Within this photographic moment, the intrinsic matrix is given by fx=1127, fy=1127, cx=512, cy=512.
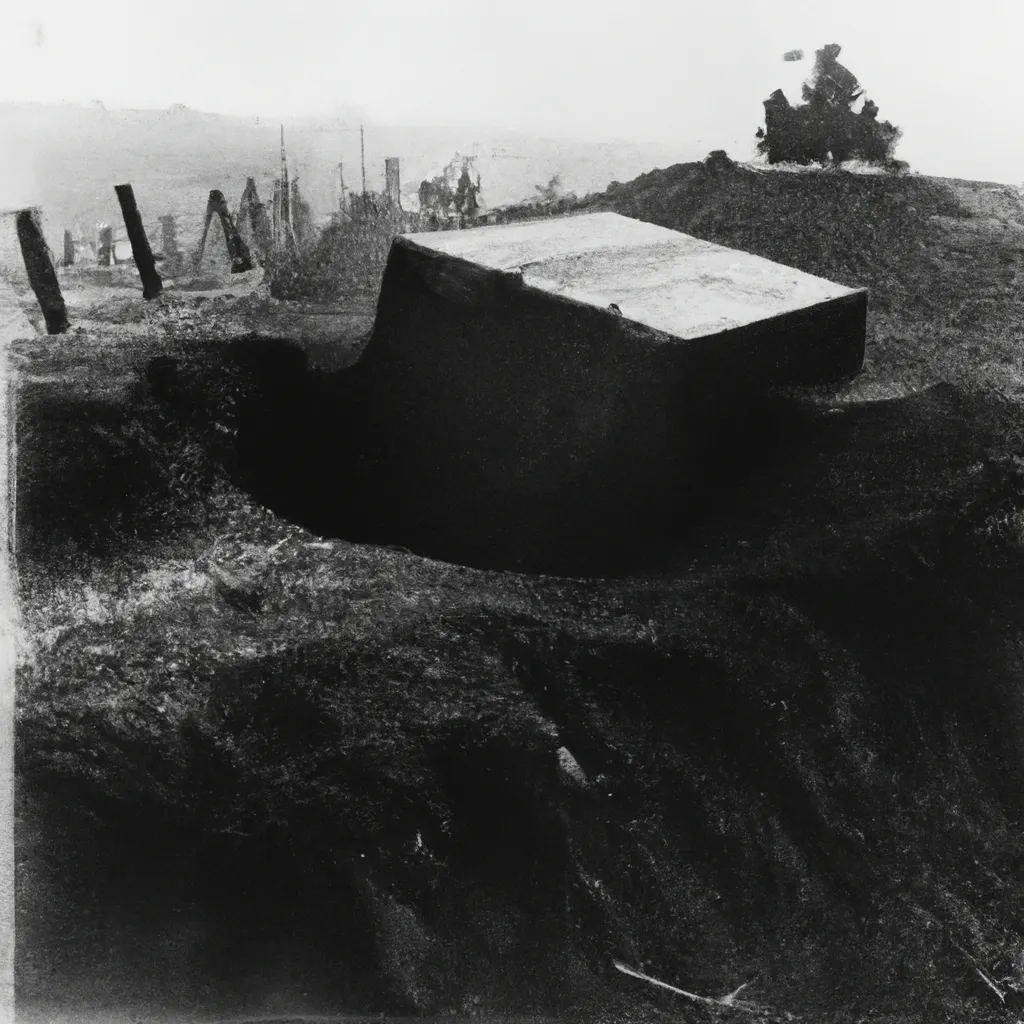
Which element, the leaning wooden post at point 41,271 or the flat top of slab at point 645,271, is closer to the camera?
the flat top of slab at point 645,271

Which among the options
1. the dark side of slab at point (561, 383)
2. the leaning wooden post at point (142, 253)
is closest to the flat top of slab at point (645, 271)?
the dark side of slab at point (561, 383)

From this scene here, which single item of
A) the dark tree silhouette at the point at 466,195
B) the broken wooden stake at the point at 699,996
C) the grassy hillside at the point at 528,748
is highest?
the dark tree silhouette at the point at 466,195

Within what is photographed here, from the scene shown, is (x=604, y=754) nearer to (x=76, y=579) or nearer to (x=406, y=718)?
(x=406, y=718)

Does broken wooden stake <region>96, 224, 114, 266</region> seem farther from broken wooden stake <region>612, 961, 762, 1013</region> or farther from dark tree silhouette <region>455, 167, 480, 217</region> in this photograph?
broken wooden stake <region>612, 961, 762, 1013</region>

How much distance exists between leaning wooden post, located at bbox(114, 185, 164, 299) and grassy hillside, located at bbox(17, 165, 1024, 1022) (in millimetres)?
409

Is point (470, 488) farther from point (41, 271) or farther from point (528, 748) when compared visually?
point (41, 271)

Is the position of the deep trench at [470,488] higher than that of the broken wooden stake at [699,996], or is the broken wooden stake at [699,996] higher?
the deep trench at [470,488]

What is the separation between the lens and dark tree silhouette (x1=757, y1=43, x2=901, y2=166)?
9.43 ft

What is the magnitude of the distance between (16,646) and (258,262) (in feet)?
3.98

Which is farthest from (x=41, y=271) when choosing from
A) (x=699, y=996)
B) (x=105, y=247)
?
(x=699, y=996)

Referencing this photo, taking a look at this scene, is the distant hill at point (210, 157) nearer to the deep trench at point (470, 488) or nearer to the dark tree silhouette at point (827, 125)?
the dark tree silhouette at point (827, 125)

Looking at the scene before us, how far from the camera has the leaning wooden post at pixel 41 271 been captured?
2.46 meters

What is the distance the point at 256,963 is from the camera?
6.36 feet

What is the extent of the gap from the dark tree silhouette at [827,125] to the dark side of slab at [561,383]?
61cm
